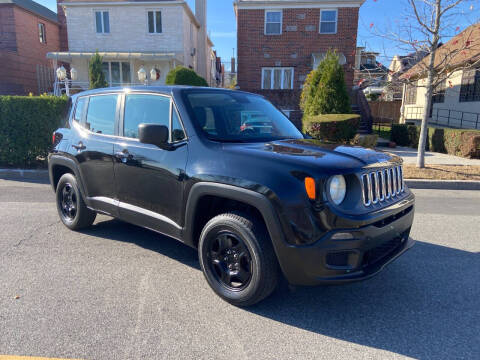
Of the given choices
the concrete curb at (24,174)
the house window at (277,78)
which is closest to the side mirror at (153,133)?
the concrete curb at (24,174)

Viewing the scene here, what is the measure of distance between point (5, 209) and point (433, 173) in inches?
370

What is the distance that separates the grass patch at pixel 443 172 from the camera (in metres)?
8.66

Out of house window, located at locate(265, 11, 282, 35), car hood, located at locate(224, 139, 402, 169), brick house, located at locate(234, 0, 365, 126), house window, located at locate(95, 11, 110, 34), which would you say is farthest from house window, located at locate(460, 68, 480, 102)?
house window, located at locate(95, 11, 110, 34)

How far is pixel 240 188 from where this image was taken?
2.86m

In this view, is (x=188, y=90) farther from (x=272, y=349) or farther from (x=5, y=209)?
(x=5, y=209)

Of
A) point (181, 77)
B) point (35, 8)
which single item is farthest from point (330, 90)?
point (35, 8)

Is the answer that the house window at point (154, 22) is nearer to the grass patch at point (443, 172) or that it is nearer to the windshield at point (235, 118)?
the grass patch at point (443, 172)

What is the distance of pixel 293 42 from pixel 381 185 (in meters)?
20.1

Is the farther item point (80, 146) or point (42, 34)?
point (42, 34)

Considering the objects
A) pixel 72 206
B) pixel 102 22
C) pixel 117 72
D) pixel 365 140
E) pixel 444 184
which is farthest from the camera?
pixel 117 72

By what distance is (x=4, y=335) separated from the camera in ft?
8.46

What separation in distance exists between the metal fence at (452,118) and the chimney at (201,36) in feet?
54.0

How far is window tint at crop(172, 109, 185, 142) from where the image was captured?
135 inches

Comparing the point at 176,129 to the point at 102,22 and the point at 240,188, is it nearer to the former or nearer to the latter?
the point at 240,188
